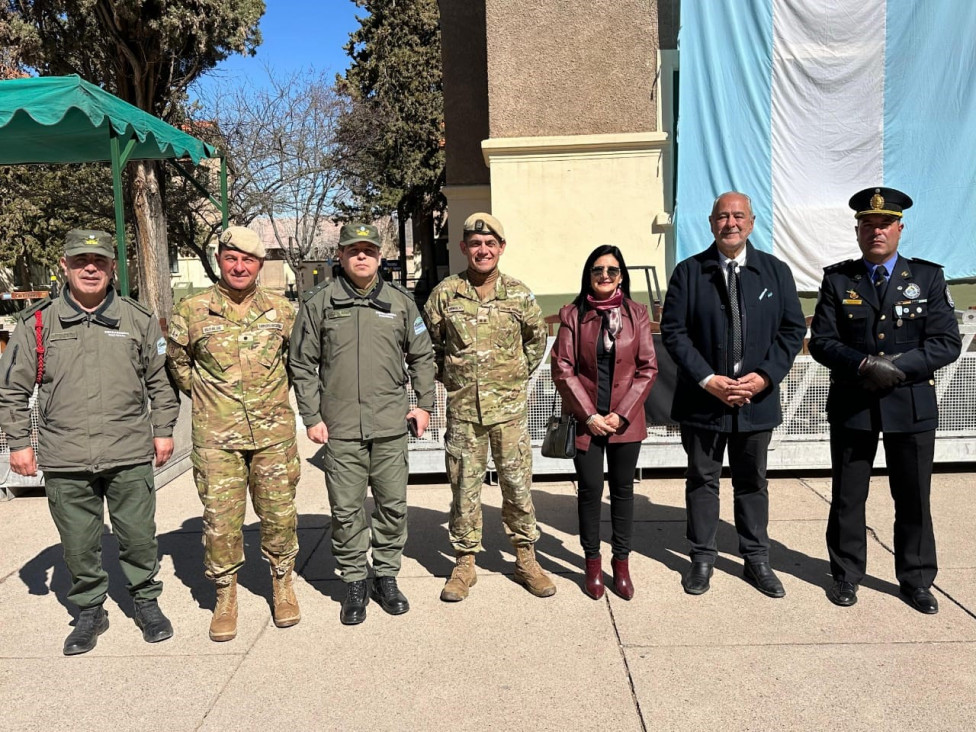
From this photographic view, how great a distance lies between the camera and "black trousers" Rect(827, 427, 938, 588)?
3555 millimetres

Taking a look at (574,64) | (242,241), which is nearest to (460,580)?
(242,241)

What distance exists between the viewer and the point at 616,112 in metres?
10.1

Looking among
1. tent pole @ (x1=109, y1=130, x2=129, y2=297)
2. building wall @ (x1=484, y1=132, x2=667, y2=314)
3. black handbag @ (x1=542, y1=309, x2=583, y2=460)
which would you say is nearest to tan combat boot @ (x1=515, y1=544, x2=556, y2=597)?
black handbag @ (x1=542, y1=309, x2=583, y2=460)

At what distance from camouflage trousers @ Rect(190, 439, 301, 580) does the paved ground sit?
13.5 inches

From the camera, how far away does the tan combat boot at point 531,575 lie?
3764mm

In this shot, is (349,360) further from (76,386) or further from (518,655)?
(518,655)

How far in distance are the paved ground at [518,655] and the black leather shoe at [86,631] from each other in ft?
0.17

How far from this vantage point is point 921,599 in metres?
3.50

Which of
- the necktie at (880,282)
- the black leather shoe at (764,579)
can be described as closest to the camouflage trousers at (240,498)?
the black leather shoe at (764,579)

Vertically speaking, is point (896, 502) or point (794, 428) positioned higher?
point (896, 502)

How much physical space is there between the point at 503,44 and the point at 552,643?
8699 millimetres

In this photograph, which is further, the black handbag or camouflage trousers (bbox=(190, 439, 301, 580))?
the black handbag

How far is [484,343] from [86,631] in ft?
7.09

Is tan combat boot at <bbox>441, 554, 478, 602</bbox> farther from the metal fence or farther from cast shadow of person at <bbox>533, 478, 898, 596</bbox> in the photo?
the metal fence
